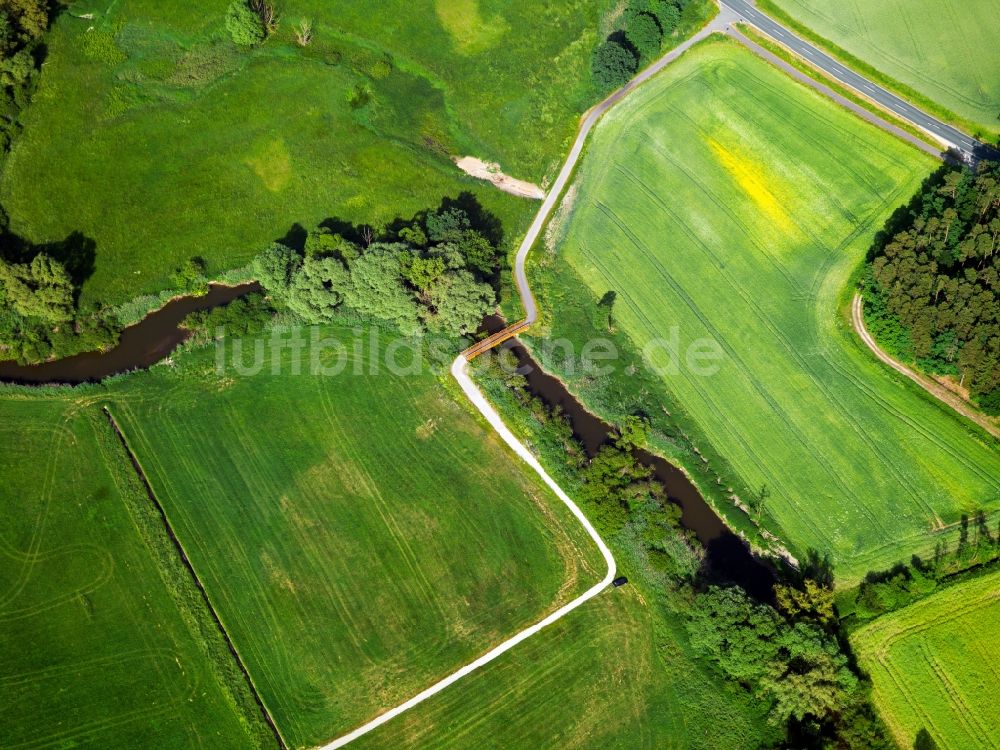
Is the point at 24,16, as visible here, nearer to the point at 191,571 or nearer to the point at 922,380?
the point at 191,571

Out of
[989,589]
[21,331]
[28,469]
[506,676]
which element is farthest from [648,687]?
[21,331]

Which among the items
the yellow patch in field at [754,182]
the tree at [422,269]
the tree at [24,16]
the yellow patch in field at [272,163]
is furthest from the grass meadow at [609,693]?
the tree at [24,16]

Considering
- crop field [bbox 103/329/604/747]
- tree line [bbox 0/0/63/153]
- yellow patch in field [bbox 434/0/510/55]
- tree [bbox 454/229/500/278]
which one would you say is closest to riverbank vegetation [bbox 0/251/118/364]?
crop field [bbox 103/329/604/747]

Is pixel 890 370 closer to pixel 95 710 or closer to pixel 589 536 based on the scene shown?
pixel 589 536

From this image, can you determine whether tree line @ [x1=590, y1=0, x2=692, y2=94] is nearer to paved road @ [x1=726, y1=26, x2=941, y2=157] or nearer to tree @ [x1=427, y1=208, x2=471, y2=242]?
paved road @ [x1=726, y1=26, x2=941, y2=157]

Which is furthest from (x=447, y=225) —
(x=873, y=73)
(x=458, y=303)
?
(x=873, y=73)

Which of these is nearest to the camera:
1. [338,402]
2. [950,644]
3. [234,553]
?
[950,644]

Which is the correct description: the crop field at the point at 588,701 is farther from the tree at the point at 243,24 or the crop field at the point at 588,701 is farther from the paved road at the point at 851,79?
the tree at the point at 243,24

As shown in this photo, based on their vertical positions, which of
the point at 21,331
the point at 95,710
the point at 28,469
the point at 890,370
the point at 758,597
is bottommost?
the point at 95,710
